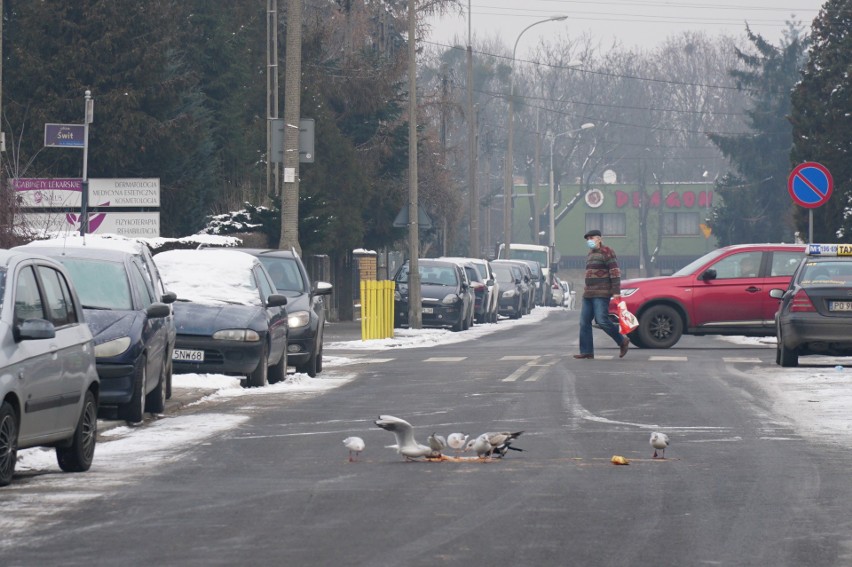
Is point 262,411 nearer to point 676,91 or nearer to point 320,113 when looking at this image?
point 320,113

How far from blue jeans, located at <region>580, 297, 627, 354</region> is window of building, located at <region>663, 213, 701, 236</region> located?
8991 cm

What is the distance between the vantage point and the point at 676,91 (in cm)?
10488

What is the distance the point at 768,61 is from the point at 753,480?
74173mm

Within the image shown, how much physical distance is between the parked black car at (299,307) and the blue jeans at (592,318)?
3.86 metres

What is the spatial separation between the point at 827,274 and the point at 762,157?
59.2 meters

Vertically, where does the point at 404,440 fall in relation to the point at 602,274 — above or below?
below

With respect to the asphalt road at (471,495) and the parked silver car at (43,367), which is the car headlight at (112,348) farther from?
the parked silver car at (43,367)

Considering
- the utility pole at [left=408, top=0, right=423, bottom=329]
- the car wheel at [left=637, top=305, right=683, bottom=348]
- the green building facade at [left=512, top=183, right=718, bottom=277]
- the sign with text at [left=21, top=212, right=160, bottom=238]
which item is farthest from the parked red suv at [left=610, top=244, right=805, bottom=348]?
the green building facade at [left=512, top=183, right=718, bottom=277]

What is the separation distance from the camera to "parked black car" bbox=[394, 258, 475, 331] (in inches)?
1601

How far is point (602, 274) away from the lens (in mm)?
24938

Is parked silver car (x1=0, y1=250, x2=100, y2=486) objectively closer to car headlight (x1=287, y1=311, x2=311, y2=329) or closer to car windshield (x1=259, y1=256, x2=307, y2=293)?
car headlight (x1=287, y1=311, x2=311, y2=329)

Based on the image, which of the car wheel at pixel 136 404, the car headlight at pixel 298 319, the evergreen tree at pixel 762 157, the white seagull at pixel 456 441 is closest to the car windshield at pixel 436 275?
the car headlight at pixel 298 319

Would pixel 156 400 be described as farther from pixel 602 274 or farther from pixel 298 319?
pixel 602 274

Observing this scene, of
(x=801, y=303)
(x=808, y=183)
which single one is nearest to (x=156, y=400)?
(x=801, y=303)
